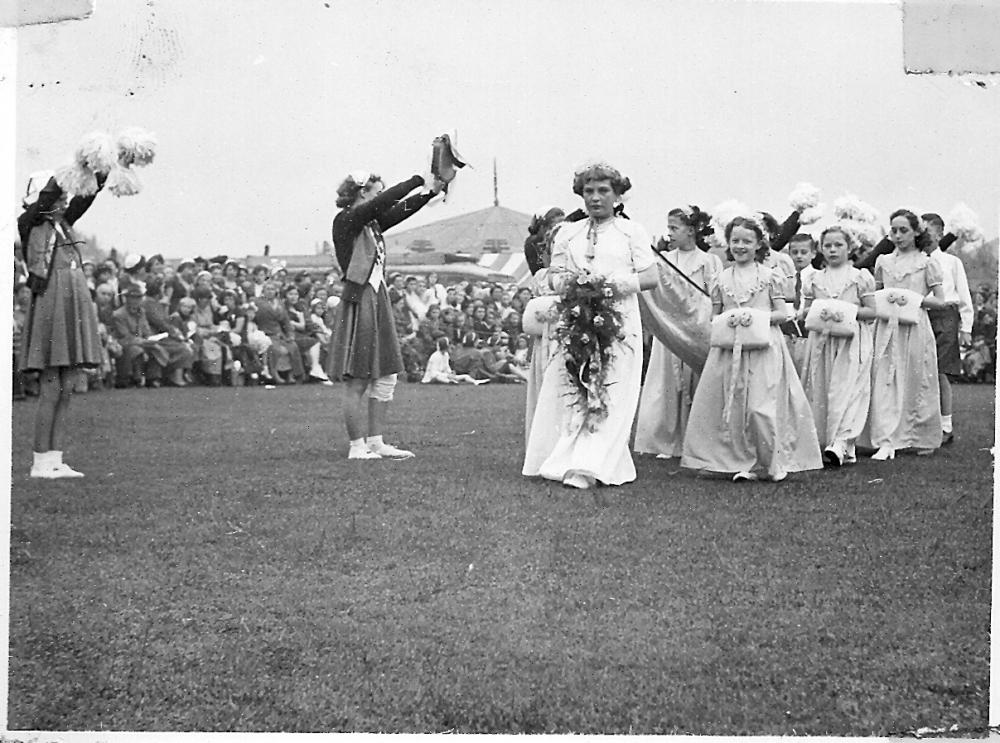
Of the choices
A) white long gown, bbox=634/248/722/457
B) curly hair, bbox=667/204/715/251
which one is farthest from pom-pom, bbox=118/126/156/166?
→ white long gown, bbox=634/248/722/457

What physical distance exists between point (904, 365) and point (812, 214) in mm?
2246

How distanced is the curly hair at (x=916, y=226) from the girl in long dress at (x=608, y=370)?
1.27 meters

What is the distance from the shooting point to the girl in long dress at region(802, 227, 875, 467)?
7.95m

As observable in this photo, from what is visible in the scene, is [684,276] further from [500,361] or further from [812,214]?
[812,214]

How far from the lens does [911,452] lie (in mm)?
6980

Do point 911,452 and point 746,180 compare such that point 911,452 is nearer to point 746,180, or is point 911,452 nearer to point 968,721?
point 746,180

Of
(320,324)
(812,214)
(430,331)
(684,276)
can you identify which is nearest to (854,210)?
(812,214)

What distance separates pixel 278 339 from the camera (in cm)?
749

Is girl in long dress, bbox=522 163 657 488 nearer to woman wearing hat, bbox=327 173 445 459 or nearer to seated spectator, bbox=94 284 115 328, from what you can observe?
woman wearing hat, bbox=327 173 445 459

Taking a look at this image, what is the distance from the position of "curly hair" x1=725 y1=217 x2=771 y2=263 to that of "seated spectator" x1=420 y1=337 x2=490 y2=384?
177 cm

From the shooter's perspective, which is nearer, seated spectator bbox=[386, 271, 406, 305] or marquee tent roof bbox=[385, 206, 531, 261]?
marquee tent roof bbox=[385, 206, 531, 261]

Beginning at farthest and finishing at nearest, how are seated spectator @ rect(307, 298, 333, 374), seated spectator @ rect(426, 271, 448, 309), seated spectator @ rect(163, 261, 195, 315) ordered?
1. seated spectator @ rect(307, 298, 333, 374)
2. seated spectator @ rect(426, 271, 448, 309)
3. seated spectator @ rect(163, 261, 195, 315)

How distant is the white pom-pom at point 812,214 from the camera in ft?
19.5

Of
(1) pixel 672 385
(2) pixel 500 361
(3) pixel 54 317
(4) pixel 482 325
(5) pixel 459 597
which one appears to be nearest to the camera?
(5) pixel 459 597
